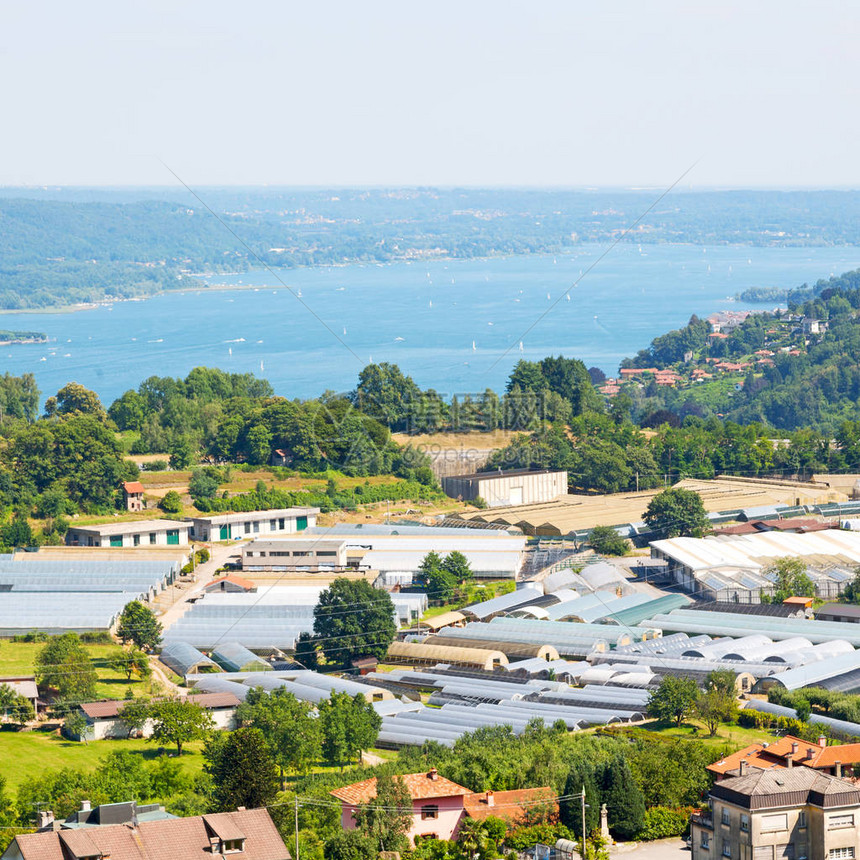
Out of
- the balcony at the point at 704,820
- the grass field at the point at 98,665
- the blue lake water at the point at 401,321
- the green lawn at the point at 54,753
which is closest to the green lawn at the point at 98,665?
the grass field at the point at 98,665

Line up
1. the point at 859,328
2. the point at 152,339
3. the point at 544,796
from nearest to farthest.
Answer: the point at 544,796, the point at 859,328, the point at 152,339

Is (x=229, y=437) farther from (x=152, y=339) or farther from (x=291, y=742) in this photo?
(x=152, y=339)

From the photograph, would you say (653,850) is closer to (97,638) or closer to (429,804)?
(429,804)

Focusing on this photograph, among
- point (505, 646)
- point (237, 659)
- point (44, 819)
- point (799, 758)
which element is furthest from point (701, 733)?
point (44, 819)

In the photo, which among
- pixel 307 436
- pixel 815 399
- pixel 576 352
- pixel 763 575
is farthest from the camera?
pixel 576 352

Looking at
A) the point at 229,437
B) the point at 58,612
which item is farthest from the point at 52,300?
the point at 58,612

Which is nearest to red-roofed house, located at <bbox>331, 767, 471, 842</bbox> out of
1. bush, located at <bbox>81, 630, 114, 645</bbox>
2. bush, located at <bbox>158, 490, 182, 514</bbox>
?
bush, located at <bbox>81, 630, 114, 645</bbox>
